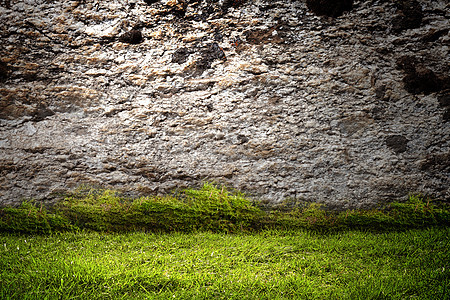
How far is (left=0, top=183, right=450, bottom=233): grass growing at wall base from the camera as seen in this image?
12.8ft

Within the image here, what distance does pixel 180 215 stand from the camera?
3.96 metres

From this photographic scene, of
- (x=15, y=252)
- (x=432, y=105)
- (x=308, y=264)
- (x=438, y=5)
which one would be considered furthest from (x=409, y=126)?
(x=15, y=252)

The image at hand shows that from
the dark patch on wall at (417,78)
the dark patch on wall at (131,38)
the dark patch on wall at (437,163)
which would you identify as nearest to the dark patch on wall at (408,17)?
the dark patch on wall at (417,78)

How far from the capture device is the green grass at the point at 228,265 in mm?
2410

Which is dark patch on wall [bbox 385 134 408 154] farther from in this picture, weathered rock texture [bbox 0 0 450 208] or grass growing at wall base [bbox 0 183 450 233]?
grass growing at wall base [bbox 0 183 450 233]

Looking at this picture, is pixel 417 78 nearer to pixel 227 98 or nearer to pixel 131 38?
pixel 227 98

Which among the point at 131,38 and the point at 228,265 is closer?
the point at 228,265

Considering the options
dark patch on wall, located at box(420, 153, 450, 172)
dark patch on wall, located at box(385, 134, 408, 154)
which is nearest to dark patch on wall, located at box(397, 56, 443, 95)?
dark patch on wall, located at box(385, 134, 408, 154)

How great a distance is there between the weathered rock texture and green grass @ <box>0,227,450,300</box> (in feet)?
2.22

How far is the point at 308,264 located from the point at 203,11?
12.3 feet

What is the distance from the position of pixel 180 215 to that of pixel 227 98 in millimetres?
1792

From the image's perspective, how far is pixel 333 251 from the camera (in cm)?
331

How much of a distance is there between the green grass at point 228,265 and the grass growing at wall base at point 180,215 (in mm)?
133

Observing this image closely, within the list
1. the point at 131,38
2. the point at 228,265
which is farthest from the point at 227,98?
the point at 228,265
